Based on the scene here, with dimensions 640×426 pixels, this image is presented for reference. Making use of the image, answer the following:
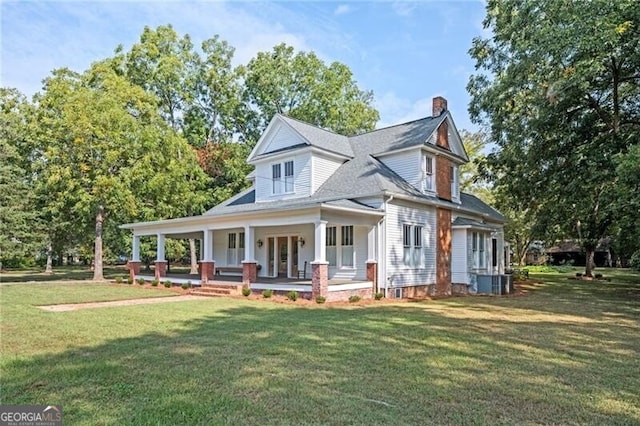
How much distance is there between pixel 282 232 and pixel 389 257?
544cm

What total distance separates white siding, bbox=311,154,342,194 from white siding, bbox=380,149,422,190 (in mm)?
2540

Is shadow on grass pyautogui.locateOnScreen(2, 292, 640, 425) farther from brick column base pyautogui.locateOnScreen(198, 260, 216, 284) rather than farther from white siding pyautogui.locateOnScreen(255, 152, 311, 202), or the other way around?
white siding pyautogui.locateOnScreen(255, 152, 311, 202)

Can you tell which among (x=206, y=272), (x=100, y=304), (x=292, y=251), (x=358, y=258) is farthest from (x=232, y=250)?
(x=100, y=304)

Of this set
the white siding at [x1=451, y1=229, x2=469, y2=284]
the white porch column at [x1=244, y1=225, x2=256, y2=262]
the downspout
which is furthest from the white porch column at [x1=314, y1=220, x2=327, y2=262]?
the white siding at [x1=451, y1=229, x2=469, y2=284]

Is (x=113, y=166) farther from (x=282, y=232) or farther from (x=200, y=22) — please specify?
(x=200, y=22)

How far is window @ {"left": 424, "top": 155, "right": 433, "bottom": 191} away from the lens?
18297mm

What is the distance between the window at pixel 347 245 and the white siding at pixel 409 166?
336 centimetres

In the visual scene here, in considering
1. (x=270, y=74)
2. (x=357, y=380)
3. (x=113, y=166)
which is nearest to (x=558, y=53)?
(x=357, y=380)

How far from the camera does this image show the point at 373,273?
15695 mm

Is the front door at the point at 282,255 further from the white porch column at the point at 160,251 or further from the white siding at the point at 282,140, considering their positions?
the white porch column at the point at 160,251

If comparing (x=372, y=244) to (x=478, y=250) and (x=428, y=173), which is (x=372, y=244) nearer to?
(x=428, y=173)

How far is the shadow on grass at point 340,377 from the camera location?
436 cm

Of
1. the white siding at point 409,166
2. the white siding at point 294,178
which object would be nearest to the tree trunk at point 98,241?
the white siding at point 294,178

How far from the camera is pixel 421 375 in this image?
569 centimetres
